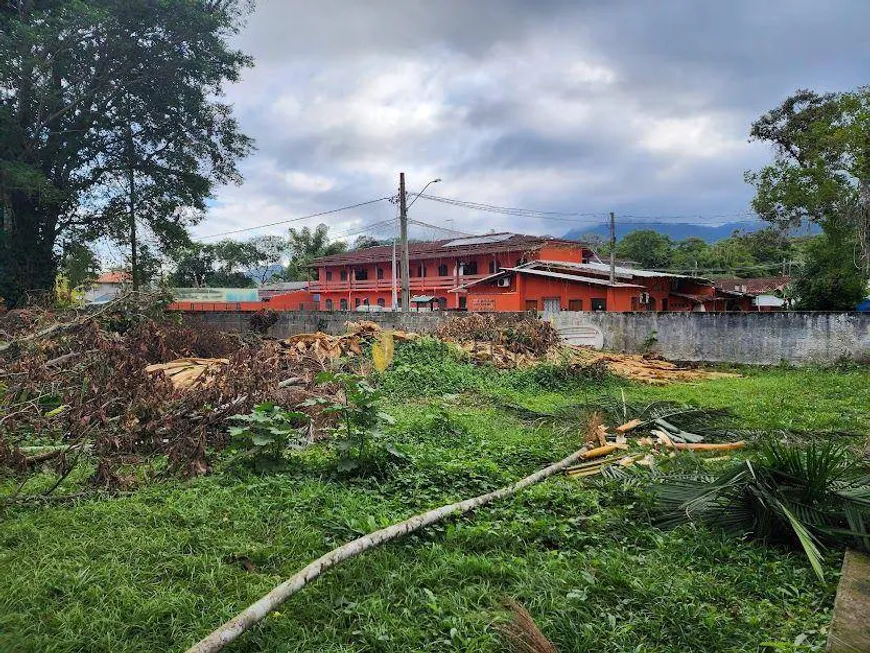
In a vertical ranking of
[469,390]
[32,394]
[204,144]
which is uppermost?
[204,144]

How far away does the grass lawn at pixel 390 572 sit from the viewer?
2.40 meters

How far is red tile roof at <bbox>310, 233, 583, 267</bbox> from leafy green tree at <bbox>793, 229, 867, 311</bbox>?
13146mm

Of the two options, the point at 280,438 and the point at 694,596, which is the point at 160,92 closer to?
the point at 280,438

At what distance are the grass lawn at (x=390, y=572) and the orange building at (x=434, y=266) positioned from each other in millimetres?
26232

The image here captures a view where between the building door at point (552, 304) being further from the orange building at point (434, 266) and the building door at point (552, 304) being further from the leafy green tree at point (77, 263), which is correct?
Result: the leafy green tree at point (77, 263)

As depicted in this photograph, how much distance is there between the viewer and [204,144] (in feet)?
71.1

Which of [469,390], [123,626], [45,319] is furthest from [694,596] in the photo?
[45,319]

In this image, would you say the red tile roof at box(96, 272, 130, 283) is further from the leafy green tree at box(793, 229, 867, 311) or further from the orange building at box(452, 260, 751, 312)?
the leafy green tree at box(793, 229, 867, 311)

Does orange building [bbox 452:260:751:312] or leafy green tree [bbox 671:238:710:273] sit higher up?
leafy green tree [bbox 671:238:710:273]

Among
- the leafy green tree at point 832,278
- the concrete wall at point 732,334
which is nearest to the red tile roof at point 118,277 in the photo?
the concrete wall at point 732,334

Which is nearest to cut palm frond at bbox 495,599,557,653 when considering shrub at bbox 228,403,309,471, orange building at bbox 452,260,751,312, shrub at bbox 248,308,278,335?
shrub at bbox 228,403,309,471

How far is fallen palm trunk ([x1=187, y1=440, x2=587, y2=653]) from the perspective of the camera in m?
2.17

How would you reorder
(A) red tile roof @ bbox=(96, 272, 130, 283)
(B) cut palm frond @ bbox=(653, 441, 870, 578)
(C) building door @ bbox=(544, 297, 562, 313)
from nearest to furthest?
(B) cut palm frond @ bbox=(653, 441, 870, 578) < (A) red tile roof @ bbox=(96, 272, 130, 283) < (C) building door @ bbox=(544, 297, 562, 313)

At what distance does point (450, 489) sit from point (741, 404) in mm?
5808
